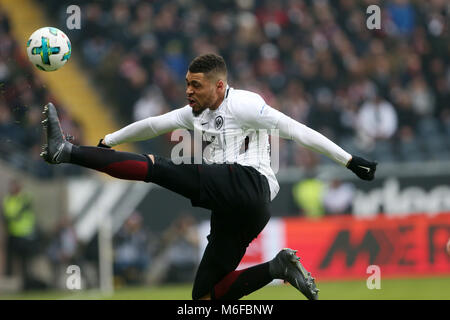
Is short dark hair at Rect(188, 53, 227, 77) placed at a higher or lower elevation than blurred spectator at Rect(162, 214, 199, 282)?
higher

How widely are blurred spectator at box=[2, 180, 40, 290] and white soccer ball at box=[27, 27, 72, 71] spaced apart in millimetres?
7894

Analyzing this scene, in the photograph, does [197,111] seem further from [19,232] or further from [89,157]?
[19,232]

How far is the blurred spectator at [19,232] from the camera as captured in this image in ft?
46.5

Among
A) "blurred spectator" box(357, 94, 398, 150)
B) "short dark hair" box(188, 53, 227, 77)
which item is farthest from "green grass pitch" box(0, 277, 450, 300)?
"short dark hair" box(188, 53, 227, 77)

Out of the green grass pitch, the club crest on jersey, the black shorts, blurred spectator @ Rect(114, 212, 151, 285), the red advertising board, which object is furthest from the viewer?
blurred spectator @ Rect(114, 212, 151, 285)

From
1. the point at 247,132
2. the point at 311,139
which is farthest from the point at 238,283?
the point at 311,139

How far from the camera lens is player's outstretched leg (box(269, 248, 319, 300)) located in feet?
20.9

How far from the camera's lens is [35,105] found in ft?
44.0

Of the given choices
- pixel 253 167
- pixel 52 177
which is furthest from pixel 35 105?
pixel 253 167

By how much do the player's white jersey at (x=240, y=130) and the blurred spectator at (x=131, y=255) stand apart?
7.84 metres

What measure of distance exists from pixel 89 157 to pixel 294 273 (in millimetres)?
1833

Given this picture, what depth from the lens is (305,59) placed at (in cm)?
1648

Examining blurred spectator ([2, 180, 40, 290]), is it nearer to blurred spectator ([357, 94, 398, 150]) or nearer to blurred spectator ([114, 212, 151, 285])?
blurred spectator ([114, 212, 151, 285])

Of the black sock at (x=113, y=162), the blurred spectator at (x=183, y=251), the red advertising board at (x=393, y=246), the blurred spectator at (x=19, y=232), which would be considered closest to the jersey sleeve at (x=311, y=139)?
the black sock at (x=113, y=162)
